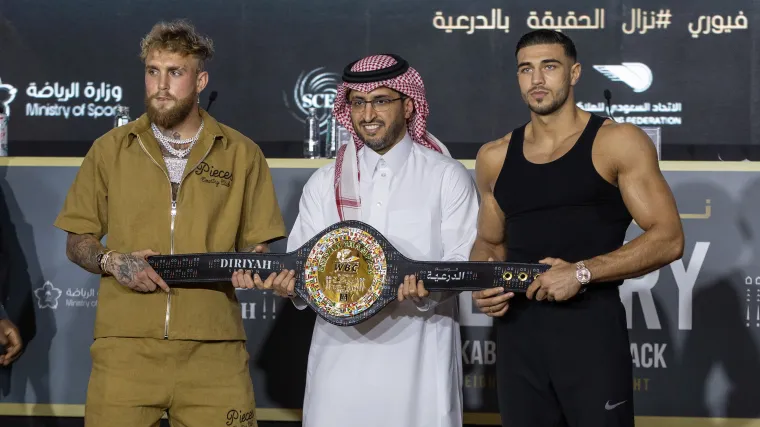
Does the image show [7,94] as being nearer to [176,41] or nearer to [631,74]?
[176,41]

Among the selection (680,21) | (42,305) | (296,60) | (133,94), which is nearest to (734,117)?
(680,21)

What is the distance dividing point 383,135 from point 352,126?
17 centimetres

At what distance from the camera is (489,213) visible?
128 inches

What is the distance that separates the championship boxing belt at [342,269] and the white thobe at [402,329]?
16cm

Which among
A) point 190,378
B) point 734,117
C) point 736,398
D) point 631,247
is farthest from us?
point 734,117

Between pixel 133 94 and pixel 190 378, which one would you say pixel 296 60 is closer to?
pixel 133 94

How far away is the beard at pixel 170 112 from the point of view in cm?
326

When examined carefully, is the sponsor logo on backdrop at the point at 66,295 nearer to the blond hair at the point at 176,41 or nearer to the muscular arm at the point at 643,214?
the blond hair at the point at 176,41

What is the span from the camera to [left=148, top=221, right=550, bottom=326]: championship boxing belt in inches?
121

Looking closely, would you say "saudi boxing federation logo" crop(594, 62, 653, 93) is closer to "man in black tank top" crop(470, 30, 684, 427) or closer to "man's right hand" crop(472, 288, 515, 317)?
"man in black tank top" crop(470, 30, 684, 427)

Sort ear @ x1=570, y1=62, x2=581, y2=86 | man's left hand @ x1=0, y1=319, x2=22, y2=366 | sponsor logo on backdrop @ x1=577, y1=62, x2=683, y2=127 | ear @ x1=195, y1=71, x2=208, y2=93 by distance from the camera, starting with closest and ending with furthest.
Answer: ear @ x1=570, y1=62, x2=581, y2=86, ear @ x1=195, y1=71, x2=208, y2=93, man's left hand @ x1=0, y1=319, x2=22, y2=366, sponsor logo on backdrop @ x1=577, y1=62, x2=683, y2=127

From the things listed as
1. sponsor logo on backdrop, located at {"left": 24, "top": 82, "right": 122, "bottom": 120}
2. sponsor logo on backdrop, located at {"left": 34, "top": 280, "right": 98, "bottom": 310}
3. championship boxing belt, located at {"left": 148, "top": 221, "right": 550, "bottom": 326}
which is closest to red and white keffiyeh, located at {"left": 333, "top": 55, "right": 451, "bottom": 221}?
championship boxing belt, located at {"left": 148, "top": 221, "right": 550, "bottom": 326}

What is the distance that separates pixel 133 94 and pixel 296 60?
951 millimetres

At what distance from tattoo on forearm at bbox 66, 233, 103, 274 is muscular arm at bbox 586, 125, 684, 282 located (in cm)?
145
